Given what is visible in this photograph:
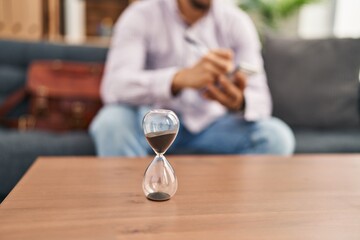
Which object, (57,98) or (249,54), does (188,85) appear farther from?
(57,98)

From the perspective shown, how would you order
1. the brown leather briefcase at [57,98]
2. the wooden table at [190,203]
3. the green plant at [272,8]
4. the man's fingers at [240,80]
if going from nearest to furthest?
the wooden table at [190,203] → the man's fingers at [240,80] → the brown leather briefcase at [57,98] → the green plant at [272,8]

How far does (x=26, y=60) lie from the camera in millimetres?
1784

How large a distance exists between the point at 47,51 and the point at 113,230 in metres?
1.40

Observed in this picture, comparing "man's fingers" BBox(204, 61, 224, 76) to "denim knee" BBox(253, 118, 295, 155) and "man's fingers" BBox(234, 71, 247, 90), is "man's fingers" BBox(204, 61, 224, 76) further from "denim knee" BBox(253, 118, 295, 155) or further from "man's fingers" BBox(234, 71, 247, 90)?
"denim knee" BBox(253, 118, 295, 155)

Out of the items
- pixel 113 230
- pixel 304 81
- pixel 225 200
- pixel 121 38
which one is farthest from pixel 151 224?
pixel 304 81

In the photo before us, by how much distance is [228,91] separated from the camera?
49.3 inches

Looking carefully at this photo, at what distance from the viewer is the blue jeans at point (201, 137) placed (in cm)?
119

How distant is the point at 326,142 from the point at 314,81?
326 millimetres

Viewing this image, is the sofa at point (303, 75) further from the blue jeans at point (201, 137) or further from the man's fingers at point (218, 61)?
the man's fingers at point (218, 61)

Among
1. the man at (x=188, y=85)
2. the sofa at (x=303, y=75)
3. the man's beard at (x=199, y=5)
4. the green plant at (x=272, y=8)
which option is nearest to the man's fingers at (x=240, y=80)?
the man at (x=188, y=85)

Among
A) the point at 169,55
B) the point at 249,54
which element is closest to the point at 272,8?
the point at 249,54

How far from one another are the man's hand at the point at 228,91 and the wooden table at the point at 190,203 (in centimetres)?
34

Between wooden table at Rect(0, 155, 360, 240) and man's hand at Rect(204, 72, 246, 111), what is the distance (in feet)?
1.10

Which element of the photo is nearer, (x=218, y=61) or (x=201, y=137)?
(x=218, y=61)
